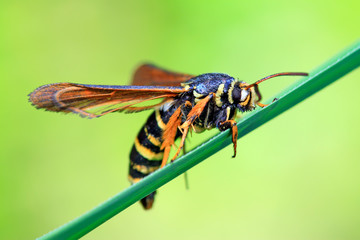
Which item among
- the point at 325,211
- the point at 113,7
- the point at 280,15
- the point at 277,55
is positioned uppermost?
the point at 113,7

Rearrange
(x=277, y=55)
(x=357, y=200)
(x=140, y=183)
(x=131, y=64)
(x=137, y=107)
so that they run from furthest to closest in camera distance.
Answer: (x=131, y=64)
(x=277, y=55)
(x=357, y=200)
(x=137, y=107)
(x=140, y=183)

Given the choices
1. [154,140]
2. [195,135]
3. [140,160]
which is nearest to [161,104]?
[154,140]

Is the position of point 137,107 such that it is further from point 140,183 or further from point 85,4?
point 85,4

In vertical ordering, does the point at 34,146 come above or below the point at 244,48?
below

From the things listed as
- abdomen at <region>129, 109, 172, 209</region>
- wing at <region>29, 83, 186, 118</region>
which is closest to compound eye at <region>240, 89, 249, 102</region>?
wing at <region>29, 83, 186, 118</region>

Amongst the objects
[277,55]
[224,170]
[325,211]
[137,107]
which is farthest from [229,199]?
[137,107]

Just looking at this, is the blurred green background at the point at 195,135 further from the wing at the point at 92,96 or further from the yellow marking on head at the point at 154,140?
the wing at the point at 92,96

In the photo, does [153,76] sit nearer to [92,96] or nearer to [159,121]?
[159,121]
